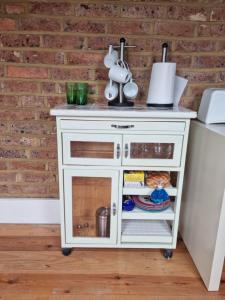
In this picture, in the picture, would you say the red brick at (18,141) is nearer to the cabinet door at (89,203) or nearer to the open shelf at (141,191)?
the cabinet door at (89,203)

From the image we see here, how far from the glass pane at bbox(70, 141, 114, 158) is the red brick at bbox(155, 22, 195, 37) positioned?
2.52 ft

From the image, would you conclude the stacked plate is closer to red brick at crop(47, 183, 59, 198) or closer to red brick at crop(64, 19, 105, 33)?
red brick at crop(47, 183, 59, 198)

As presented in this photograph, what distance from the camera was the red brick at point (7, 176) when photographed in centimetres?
161

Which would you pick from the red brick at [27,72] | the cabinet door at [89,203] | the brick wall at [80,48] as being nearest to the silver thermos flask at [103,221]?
the cabinet door at [89,203]

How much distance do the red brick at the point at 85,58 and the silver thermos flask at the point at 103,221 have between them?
86cm

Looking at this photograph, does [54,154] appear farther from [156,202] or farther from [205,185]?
[205,185]

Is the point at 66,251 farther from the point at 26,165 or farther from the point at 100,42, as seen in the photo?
the point at 100,42

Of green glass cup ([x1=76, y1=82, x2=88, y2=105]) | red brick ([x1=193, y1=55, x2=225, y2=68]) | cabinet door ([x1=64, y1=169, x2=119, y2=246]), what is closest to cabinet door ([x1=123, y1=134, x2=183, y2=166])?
cabinet door ([x1=64, y1=169, x2=119, y2=246])

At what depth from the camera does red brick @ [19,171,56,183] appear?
1619 millimetres

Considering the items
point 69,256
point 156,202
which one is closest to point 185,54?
point 156,202

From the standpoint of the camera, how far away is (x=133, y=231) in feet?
4.50

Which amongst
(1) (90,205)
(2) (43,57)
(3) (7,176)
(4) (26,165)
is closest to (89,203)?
(1) (90,205)

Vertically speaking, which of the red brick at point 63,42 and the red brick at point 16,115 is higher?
the red brick at point 63,42

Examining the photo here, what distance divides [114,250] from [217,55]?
52.4 inches
